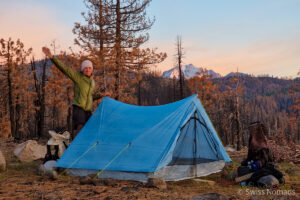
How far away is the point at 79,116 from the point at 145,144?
2068 mm

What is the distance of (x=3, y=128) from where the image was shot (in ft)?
98.0

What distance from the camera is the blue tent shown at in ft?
21.2

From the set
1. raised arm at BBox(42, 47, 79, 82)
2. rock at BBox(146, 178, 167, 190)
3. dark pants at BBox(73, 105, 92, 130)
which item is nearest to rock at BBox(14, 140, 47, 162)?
dark pants at BBox(73, 105, 92, 130)

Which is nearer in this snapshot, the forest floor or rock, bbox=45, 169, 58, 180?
the forest floor

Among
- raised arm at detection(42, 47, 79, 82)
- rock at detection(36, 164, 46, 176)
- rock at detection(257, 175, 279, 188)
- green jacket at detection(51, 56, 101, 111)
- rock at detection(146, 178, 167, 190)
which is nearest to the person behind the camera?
rock at detection(146, 178, 167, 190)

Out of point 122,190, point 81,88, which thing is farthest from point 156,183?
point 81,88

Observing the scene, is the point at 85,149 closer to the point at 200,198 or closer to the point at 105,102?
the point at 105,102

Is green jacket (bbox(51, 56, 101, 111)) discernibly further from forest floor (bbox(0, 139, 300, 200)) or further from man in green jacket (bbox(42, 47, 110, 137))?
forest floor (bbox(0, 139, 300, 200))

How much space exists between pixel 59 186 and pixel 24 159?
187 inches

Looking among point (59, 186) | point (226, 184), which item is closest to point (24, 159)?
point (59, 186)

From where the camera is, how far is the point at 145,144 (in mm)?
6695

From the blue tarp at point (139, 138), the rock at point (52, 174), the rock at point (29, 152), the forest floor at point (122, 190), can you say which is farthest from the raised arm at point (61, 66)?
the rock at point (29, 152)

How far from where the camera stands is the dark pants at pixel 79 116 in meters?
7.55

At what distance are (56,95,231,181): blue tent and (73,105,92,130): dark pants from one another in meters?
0.17
